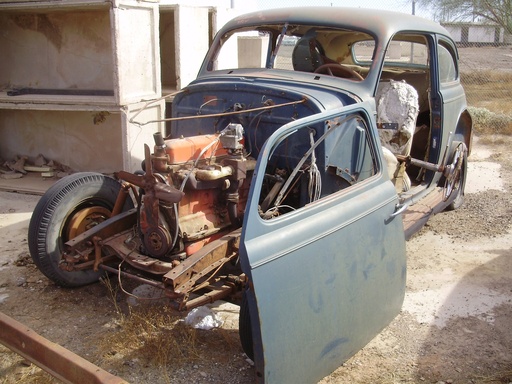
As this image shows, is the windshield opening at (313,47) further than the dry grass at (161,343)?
Yes

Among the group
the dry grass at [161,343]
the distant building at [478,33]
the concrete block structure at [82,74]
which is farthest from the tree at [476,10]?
the dry grass at [161,343]

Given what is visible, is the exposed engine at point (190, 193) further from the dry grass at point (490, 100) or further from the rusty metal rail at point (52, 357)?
the dry grass at point (490, 100)

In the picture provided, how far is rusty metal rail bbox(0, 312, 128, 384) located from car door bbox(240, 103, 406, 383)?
0.74 meters

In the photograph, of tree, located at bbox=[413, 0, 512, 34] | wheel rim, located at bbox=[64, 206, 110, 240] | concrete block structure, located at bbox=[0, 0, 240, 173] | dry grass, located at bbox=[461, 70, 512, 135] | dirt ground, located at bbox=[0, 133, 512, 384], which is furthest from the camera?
tree, located at bbox=[413, 0, 512, 34]

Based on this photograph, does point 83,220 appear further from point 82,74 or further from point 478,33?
point 478,33

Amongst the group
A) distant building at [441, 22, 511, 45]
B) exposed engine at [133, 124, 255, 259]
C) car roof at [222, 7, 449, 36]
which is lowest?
exposed engine at [133, 124, 255, 259]

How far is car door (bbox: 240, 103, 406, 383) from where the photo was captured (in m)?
2.69

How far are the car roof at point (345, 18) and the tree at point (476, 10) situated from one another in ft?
49.1

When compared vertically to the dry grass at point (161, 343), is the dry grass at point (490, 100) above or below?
above

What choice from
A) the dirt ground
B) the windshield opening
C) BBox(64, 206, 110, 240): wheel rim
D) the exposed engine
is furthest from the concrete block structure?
the exposed engine

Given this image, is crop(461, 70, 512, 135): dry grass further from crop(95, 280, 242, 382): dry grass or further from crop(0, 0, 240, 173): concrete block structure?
crop(95, 280, 242, 382): dry grass

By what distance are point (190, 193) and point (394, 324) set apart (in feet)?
5.58

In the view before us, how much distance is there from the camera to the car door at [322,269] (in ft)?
8.81

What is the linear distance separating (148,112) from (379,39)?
126 inches
